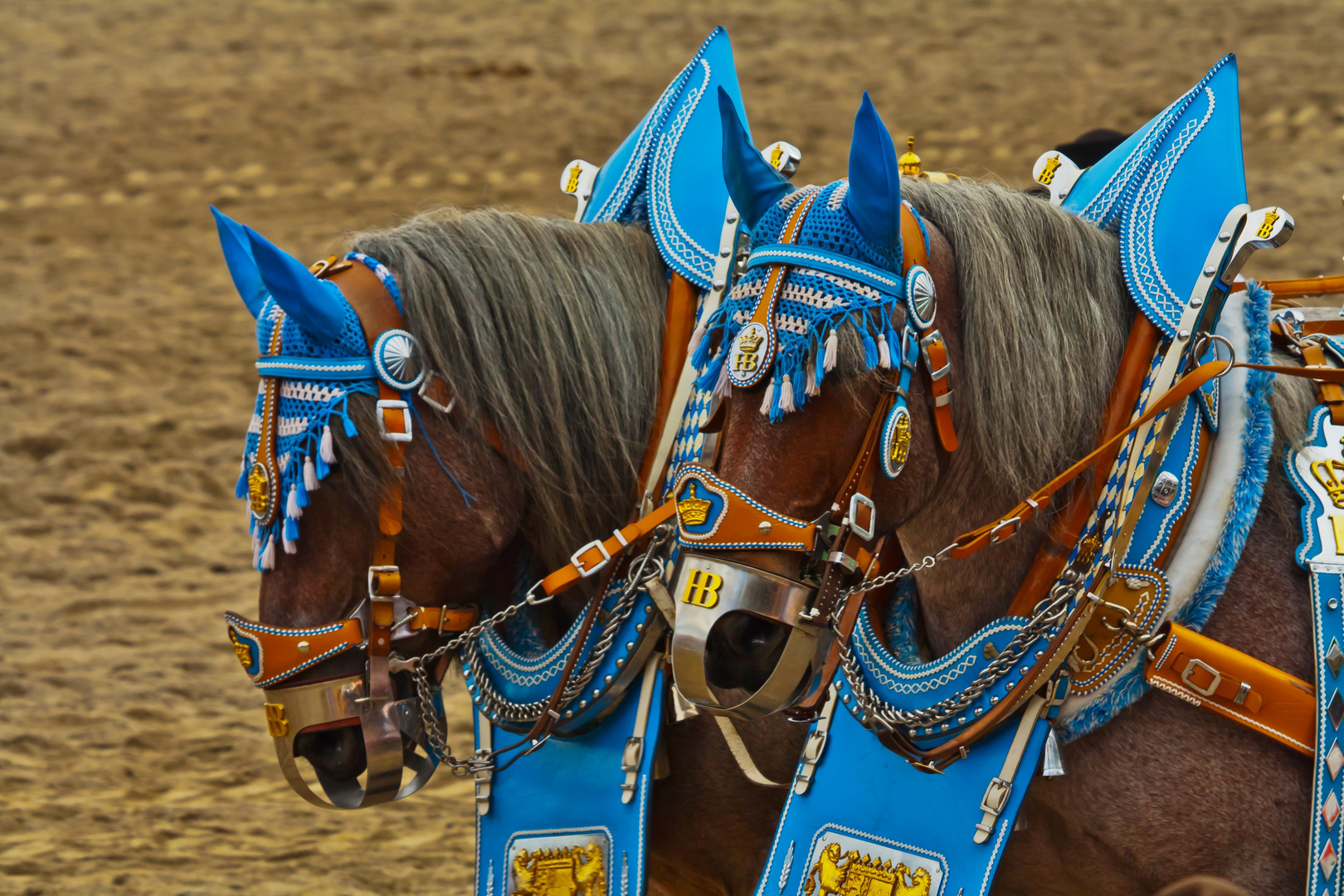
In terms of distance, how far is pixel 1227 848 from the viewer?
5.07 ft

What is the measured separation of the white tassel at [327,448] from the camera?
5.85ft

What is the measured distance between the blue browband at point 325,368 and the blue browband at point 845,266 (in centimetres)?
65

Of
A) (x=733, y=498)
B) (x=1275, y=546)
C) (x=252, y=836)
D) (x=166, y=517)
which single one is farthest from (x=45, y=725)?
(x=1275, y=546)

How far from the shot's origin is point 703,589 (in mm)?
1479

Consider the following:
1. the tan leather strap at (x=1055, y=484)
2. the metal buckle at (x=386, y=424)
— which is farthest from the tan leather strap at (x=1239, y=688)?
the metal buckle at (x=386, y=424)

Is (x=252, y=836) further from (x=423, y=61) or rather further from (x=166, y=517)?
(x=423, y=61)

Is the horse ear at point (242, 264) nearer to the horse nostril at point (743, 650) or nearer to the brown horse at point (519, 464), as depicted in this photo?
the brown horse at point (519, 464)

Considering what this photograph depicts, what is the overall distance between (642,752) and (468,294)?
2.42 ft

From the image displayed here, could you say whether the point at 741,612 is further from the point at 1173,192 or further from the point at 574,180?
the point at 574,180

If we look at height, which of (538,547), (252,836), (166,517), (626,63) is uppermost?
(626,63)

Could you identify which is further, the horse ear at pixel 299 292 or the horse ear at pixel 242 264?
the horse ear at pixel 242 264

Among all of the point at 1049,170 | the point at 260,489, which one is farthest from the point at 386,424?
the point at 1049,170

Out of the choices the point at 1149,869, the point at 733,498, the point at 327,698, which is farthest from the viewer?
the point at 327,698

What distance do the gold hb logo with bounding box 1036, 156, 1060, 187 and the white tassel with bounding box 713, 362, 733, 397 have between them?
2.45 feet
